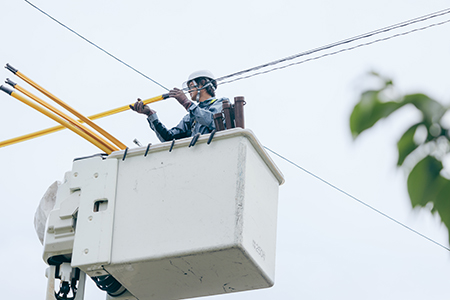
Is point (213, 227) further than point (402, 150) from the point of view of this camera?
Yes

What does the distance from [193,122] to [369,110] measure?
193 inches

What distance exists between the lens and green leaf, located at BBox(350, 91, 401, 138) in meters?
0.94

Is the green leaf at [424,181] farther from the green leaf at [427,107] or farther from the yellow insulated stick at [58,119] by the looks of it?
the yellow insulated stick at [58,119]

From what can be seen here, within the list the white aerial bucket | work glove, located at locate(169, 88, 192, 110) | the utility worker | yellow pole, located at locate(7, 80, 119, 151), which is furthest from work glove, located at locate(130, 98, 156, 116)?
the white aerial bucket

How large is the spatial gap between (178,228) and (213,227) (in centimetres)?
23

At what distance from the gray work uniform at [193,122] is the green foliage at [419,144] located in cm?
455

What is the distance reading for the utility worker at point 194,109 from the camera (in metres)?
5.57

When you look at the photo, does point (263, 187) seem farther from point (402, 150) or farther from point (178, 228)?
point (402, 150)

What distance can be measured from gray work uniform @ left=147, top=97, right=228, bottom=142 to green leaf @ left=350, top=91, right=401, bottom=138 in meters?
4.54

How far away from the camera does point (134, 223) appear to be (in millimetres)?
4871

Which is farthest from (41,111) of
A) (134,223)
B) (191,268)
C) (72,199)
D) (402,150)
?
(402,150)

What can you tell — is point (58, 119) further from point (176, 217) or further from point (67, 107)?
point (176, 217)

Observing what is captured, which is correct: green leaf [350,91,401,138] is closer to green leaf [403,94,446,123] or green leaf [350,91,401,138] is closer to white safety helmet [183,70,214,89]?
green leaf [403,94,446,123]

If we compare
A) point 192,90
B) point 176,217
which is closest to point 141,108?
point 192,90
